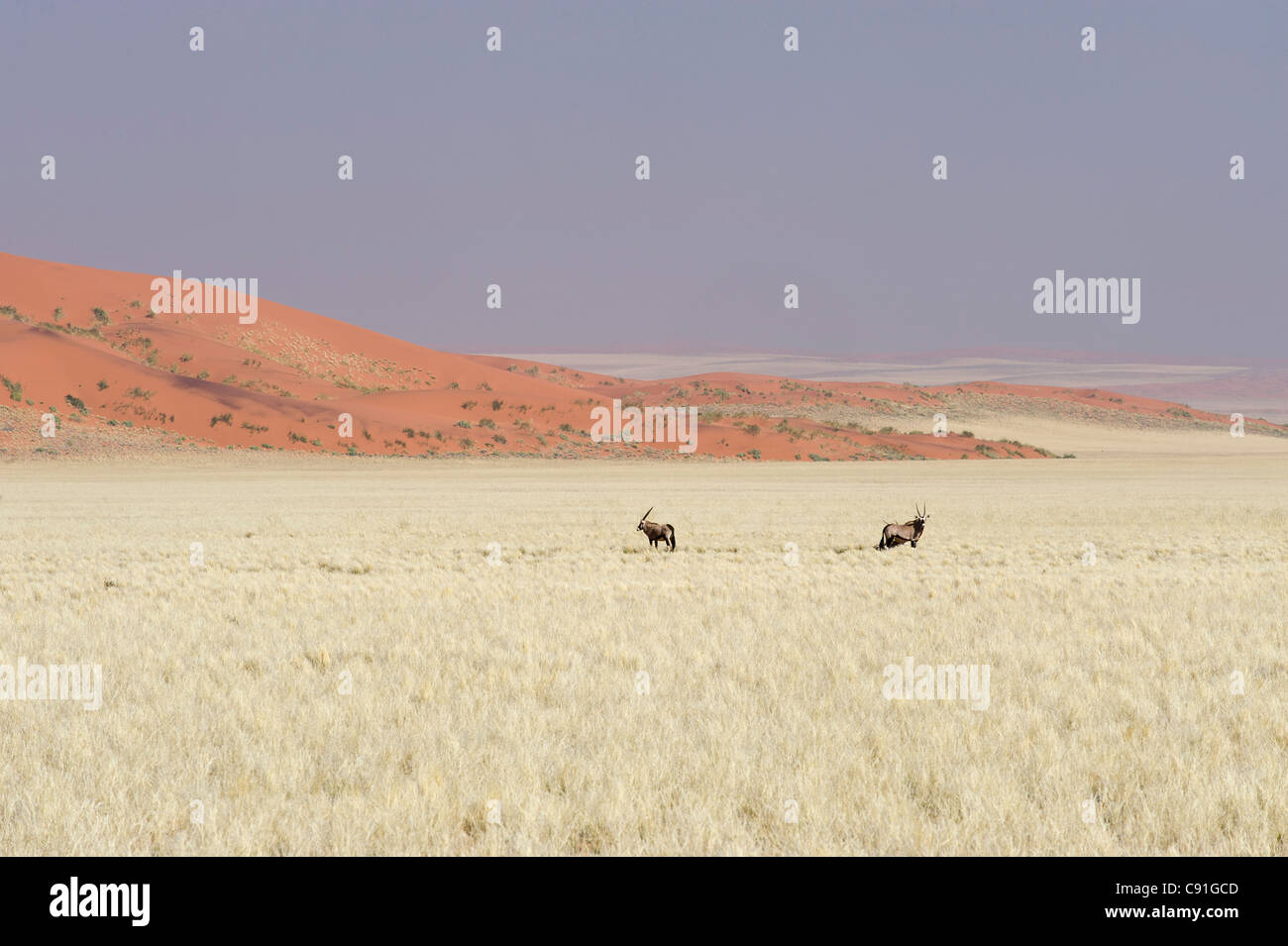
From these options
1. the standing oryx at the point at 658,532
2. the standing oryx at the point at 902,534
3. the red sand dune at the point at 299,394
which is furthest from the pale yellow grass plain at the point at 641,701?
the red sand dune at the point at 299,394

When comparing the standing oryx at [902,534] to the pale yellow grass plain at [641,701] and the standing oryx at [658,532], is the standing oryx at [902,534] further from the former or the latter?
the standing oryx at [658,532]

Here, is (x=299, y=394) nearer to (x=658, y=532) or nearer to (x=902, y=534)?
(x=658, y=532)

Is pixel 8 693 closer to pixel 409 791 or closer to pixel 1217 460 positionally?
pixel 409 791

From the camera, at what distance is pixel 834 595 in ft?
54.9

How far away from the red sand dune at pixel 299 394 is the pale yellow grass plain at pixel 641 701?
6094cm

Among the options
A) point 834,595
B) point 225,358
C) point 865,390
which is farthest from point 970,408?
point 834,595

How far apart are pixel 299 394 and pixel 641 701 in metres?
96.3

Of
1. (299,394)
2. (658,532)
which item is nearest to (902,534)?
(658,532)

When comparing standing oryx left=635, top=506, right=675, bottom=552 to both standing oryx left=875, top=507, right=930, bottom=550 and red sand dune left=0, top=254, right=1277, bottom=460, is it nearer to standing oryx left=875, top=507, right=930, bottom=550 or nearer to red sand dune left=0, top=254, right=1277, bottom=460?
standing oryx left=875, top=507, right=930, bottom=550

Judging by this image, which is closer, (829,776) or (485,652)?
(829,776)

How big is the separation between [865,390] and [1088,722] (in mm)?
149434

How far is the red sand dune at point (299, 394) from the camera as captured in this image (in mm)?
83375

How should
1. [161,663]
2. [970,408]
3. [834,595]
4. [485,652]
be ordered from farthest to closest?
[970,408] < [834,595] < [485,652] < [161,663]
